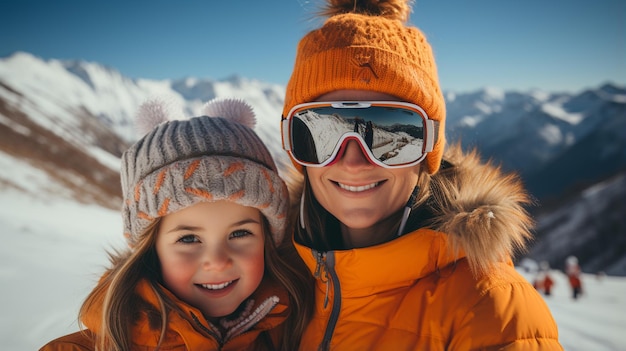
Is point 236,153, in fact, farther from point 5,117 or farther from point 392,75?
point 5,117

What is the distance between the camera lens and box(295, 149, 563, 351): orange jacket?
1.64 m

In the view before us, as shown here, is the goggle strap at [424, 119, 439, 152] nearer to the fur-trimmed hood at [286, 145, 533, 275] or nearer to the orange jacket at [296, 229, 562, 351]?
the fur-trimmed hood at [286, 145, 533, 275]

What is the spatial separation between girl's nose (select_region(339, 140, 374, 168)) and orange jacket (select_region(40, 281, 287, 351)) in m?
0.91

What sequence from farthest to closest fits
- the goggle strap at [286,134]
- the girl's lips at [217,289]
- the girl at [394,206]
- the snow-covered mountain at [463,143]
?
1. the snow-covered mountain at [463,143]
2. the goggle strap at [286,134]
3. the girl's lips at [217,289]
4. the girl at [394,206]

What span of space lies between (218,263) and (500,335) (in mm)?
1369

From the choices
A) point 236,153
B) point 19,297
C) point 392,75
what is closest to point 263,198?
point 236,153

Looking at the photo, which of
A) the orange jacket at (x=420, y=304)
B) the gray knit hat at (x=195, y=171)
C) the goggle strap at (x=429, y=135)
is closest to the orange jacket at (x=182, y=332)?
the orange jacket at (x=420, y=304)

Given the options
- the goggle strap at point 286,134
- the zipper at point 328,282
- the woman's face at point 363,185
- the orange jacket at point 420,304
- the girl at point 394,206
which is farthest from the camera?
the goggle strap at point 286,134

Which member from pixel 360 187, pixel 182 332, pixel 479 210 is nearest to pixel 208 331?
pixel 182 332

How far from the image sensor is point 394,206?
7.17ft

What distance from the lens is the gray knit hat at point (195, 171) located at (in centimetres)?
219

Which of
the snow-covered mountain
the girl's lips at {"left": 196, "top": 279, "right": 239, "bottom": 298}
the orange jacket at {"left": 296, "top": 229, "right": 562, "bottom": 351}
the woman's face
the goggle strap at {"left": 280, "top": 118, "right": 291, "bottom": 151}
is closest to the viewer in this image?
the orange jacket at {"left": 296, "top": 229, "right": 562, "bottom": 351}

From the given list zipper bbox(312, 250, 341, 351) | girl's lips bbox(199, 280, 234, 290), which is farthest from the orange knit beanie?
girl's lips bbox(199, 280, 234, 290)

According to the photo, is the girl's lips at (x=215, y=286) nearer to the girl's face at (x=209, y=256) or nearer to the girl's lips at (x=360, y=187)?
the girl's face at (x=209, y=256)
